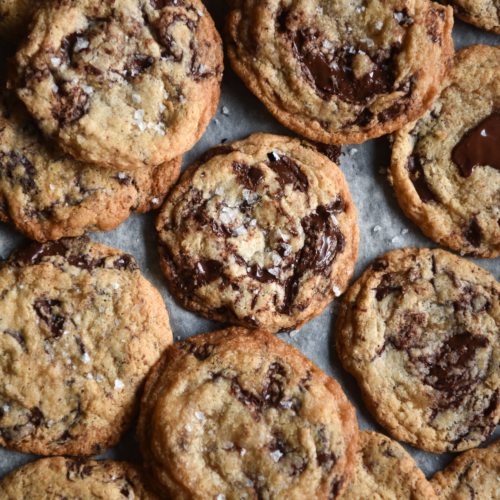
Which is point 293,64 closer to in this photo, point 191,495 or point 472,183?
point 472,183


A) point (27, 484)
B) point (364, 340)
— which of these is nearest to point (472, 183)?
point (364, 340)

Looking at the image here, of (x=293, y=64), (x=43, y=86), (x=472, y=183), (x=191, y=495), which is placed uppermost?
(x=293, y=64)

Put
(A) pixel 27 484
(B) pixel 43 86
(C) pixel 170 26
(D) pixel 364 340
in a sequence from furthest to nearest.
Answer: (D) pixel 364 340 → (A) pixel 27 484 → (C) pixel 170 26 → (B) pixel 43 86

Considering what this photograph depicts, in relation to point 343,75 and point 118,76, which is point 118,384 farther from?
point 343,75

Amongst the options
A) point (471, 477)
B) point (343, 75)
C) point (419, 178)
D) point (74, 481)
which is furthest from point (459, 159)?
point (74, 481)

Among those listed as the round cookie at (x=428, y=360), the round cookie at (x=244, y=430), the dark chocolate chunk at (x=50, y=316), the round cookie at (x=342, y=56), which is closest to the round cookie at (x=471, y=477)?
the round cookie at (x=428, y=360)

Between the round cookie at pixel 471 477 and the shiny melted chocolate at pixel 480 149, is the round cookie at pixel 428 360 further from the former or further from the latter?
the shiny melted chocolate at pixel 480 149

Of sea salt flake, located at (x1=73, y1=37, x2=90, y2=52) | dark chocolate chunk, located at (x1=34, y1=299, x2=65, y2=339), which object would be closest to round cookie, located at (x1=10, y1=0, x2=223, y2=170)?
sea salt flake, located at (x1=73, y1=37, x2=90, y2=52)

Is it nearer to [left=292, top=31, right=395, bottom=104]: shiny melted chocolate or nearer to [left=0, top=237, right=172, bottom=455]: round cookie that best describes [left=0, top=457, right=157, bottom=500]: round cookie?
[left=0, top=237, right=172, bottom=455]: round cookie
